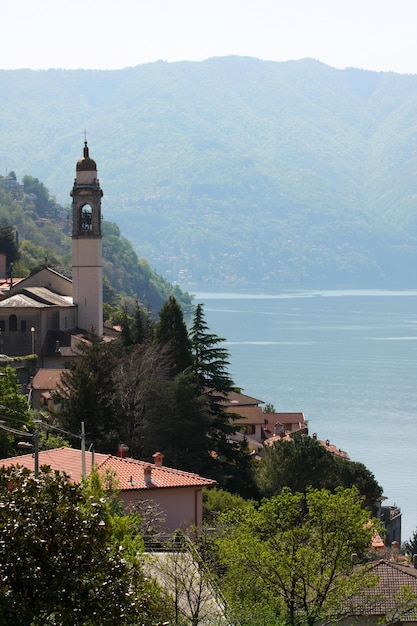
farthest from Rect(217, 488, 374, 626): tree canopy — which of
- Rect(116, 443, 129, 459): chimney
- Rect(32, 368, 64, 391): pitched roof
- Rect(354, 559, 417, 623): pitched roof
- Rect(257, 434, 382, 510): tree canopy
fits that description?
Rect(32, 368, 64, 391): pitched roof

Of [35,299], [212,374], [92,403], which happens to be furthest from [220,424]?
[35,299]

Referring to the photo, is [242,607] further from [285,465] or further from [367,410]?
[367,410]

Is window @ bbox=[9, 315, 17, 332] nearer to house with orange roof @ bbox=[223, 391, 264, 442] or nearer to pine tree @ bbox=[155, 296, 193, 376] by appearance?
Answer: house with orange roof @ bbox=[223, 391, 264, 442]

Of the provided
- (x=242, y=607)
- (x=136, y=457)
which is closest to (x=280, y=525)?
(x=242, y=607)

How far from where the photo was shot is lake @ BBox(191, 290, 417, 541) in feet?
219

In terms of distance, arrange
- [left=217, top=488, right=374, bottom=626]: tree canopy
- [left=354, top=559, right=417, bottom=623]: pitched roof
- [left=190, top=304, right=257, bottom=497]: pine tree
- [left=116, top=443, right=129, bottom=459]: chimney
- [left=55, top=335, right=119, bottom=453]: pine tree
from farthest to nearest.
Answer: [left=190, top=304, right=257, bottom=497]: pine tree → [left=55, top=335, right=119, bottom=453]: pine tree → [left=116, top=443, right=129, bottom=459]: chimney → [left=354, top=559, right=417, bottom=623]: pitched roof → [left=217, top=488, right=374, bottom=626]: tree canopy

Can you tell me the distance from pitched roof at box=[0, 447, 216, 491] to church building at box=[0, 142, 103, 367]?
24.3m

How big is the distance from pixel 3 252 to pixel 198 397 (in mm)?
43126

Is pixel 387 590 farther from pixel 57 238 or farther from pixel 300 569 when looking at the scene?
pixel 57 238

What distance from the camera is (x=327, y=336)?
166 metres

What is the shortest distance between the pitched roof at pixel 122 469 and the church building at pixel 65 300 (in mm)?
24315

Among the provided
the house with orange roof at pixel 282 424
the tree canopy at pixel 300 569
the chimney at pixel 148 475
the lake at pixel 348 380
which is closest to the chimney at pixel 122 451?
the chimney at pixel 148 475

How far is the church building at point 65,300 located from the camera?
55.1 meters

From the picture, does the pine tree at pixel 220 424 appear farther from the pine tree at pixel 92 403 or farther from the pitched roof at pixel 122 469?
the pitched roof at pixel 122 469
